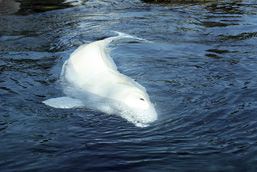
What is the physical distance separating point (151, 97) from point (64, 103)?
78.6 inches

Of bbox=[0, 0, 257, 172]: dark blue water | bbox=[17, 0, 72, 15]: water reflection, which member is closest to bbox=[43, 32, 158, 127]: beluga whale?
bbox=[0, 0, 257, 172]: dark blue water

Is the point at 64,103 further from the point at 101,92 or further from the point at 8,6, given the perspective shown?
the point at 8,6

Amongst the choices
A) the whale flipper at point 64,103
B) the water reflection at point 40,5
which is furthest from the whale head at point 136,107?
the water reflection at point 40,5

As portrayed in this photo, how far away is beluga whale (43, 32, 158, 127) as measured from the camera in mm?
7086

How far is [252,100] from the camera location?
7652 millimetres

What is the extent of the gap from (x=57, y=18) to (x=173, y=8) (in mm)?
6091

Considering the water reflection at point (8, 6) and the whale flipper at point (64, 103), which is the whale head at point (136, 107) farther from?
the water reflection at point (8, 6)

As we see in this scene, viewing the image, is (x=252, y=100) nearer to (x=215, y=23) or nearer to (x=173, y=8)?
(x=215, y=23)

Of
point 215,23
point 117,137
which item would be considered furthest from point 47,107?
point 215,23

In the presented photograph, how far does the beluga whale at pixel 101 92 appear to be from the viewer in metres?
7.09

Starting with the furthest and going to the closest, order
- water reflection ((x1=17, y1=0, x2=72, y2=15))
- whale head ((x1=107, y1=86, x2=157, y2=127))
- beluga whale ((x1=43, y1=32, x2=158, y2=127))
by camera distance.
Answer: water reflection ((x1=17, y1=0, x2=72, y2=15))
beluga whale ((x1=43, y1=32, x2=158, y2=127))
whale head ((x1=107, y1=86, x2=157, y2=127))

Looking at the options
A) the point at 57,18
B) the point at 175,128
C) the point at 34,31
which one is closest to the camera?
the point at 175,128

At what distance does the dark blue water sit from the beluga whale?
0.69ft

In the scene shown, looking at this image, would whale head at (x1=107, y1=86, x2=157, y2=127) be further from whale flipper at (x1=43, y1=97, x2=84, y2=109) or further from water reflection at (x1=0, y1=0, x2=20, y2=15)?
water reflection at (x1=0, y1=0, x2=20, y2=15)
